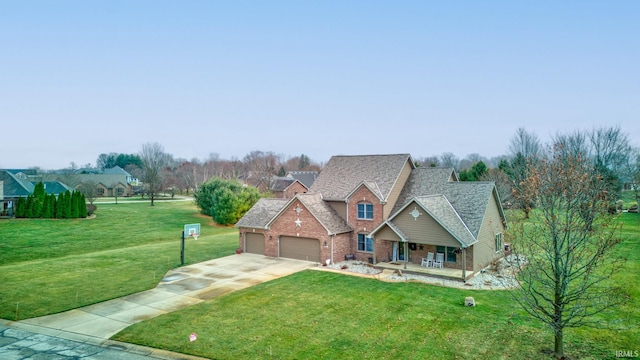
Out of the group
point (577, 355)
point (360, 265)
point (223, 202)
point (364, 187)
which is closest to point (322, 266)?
point (360, 265)

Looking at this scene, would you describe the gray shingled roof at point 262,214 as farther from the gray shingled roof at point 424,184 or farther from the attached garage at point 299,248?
the gray shingled roof at point 424,184

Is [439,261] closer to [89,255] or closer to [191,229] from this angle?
[191,229]

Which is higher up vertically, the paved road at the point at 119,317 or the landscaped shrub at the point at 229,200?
the landscaped shrub at the point at 229,200

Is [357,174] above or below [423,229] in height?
above

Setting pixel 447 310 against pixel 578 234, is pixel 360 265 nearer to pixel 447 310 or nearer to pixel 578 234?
pixel 447 310

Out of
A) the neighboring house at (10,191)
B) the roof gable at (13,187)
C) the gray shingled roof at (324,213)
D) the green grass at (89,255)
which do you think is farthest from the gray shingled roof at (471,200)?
the roof gable at (13,187)

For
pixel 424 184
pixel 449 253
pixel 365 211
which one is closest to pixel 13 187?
pixel 365 211
